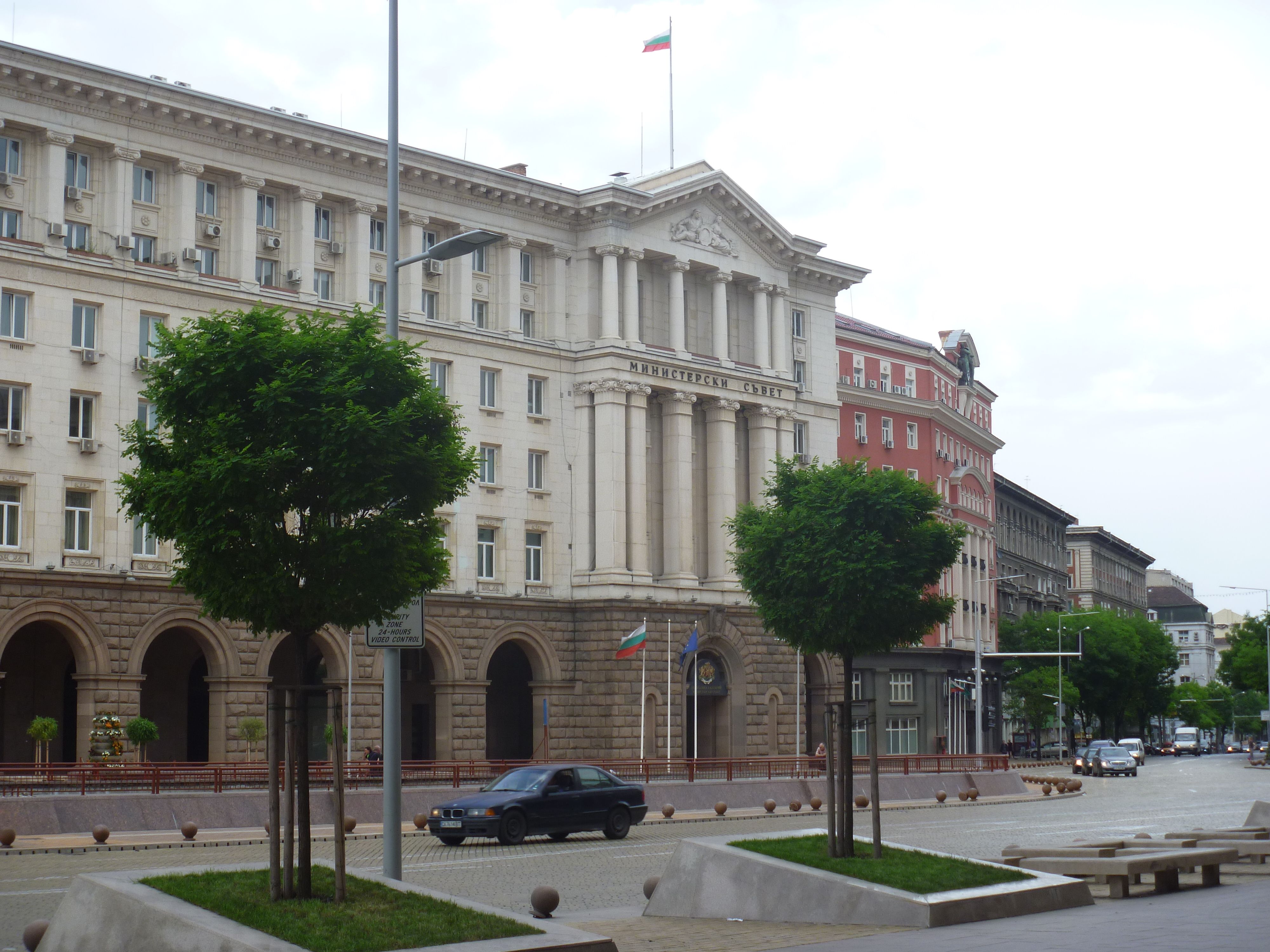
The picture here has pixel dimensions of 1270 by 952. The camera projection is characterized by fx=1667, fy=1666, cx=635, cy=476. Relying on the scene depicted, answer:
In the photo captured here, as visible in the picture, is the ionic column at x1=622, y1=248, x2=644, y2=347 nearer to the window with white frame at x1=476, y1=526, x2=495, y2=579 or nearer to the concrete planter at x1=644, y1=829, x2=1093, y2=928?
the window with white frame at x1=476, y1=526, x2=495, y2=579

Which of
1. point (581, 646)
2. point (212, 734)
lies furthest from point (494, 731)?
point (212, 734)

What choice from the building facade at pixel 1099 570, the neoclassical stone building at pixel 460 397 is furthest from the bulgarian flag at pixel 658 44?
the building facade at pixel 1099 570

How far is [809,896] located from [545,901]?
2.84m

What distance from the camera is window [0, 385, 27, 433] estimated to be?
4953 cm

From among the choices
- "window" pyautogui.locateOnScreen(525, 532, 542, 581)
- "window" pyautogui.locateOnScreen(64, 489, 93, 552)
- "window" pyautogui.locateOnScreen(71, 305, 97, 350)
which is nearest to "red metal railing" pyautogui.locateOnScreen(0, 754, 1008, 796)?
"window" pyautogui.locateOnScreen(64, 489, 93, 552)

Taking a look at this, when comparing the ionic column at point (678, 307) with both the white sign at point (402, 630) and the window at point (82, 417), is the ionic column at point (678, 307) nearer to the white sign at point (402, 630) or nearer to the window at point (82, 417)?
the window at point (82, 417)

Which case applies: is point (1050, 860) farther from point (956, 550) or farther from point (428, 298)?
point (428, 298)

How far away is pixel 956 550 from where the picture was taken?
28.0m

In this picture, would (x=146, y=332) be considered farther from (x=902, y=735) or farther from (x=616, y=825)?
(x=902, y=735)

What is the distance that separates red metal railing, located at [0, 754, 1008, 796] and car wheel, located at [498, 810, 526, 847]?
9.76 feet

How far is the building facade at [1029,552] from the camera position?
117188mm

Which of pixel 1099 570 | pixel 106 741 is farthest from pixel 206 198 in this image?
pixel 1099 570

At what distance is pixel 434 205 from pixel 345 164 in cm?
403

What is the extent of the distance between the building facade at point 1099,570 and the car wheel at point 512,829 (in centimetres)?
Answer: 11693
